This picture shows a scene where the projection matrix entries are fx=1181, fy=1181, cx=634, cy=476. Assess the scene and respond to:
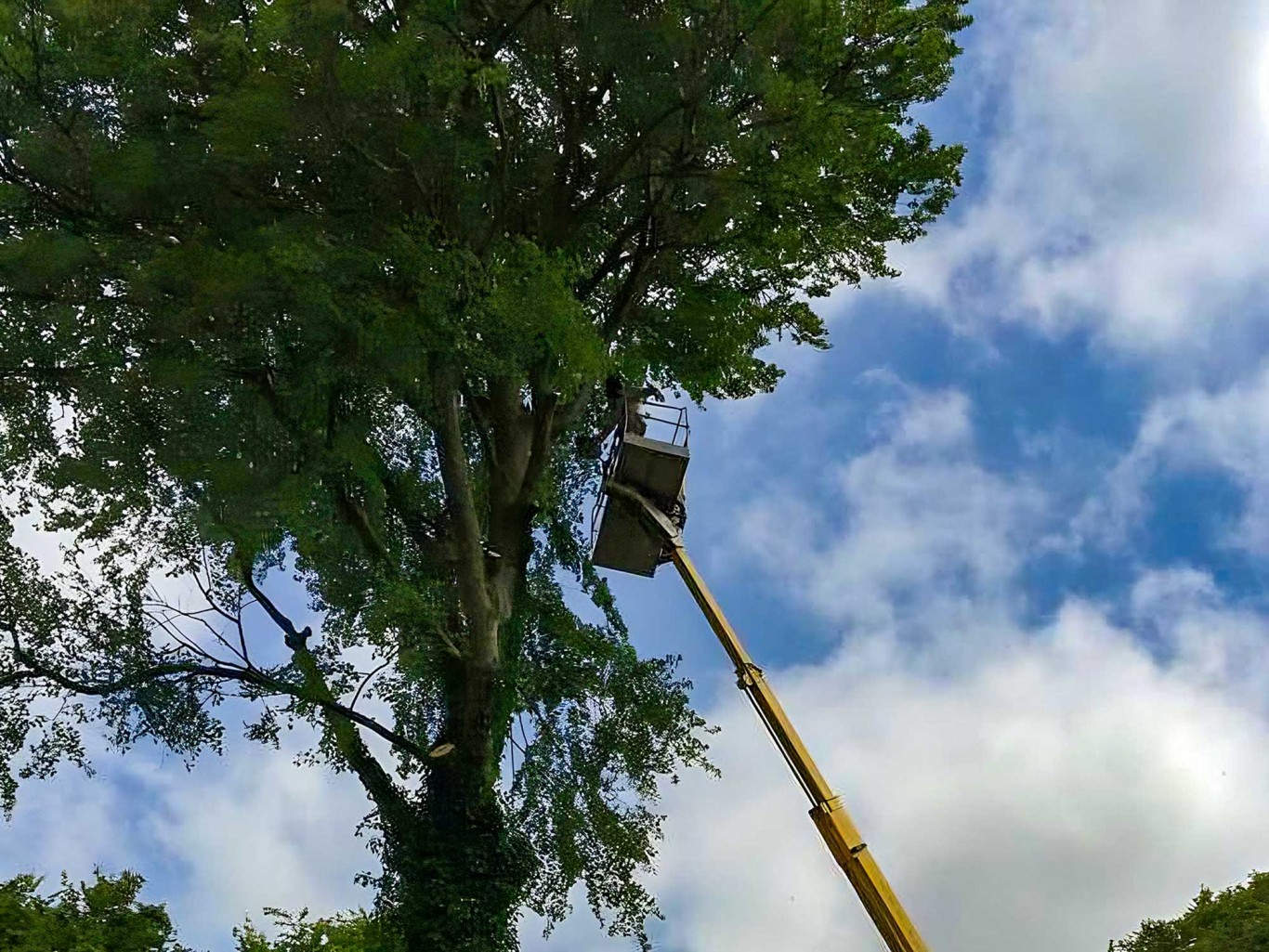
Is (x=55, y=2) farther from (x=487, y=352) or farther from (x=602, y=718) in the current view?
(x=602, y=718)

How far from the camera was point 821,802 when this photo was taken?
10.5m

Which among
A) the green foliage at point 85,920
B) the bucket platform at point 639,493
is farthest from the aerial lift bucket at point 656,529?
the green foliage at point 85,920

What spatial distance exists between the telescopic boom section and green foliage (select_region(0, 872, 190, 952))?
789 centimetres

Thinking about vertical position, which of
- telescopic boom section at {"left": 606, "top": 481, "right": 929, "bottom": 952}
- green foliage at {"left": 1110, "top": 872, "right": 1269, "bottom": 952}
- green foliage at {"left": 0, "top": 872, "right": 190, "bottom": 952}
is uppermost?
green foliage at {"left": 0, "top": 872, "right": 190, "bottom": 952}

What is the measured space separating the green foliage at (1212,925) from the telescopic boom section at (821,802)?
3.49 meters

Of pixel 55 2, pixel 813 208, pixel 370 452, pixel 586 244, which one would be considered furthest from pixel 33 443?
pixel 813 208

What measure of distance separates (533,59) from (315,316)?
364 cm

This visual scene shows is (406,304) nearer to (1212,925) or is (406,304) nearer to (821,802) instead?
(821,802)

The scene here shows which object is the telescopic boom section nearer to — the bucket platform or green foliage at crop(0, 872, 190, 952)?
the bucket platform

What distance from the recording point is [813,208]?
12797 mm

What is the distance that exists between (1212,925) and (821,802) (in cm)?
534

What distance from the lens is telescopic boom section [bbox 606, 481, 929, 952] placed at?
389 inches

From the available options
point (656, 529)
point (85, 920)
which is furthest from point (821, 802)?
point (85, 920)

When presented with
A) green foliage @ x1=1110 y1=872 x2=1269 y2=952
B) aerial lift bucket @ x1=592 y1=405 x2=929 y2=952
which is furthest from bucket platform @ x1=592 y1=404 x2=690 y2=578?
green foliage @ x1=1110 y1=872 x2=1269 y2=952
